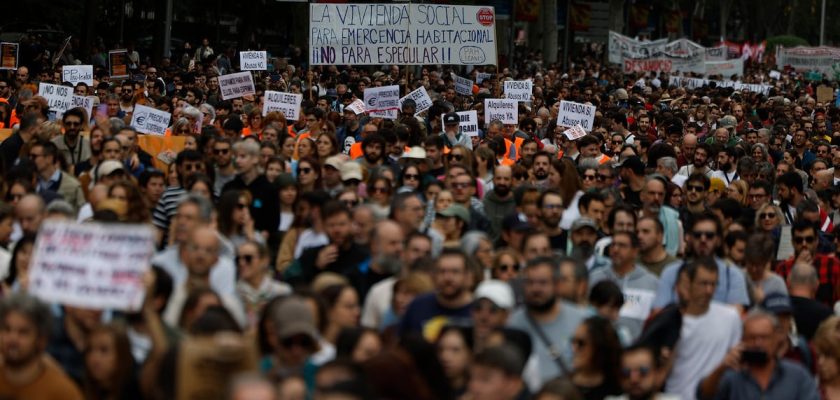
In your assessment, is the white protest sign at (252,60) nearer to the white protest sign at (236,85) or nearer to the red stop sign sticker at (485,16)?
the red stop sign sticker at (485,16)

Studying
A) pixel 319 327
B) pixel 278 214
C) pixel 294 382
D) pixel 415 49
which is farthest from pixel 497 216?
pixel 415 49

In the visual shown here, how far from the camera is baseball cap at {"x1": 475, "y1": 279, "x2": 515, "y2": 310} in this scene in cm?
896

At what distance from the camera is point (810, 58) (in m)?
54.4

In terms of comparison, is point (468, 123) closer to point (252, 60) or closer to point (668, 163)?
point (668, 163)


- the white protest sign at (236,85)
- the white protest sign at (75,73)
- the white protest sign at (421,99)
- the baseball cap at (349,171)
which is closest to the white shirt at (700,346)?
the baseball cap at (349,171)

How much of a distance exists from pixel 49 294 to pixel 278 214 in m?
4.70

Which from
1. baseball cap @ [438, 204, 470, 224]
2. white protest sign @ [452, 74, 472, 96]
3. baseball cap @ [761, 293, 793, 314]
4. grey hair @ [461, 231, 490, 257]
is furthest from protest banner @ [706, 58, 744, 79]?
baseball cap @ [761, 293, 793, 314]

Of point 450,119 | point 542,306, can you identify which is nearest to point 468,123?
point 450,119

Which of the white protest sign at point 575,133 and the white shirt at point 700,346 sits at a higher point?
the white protest sign at point 575,133

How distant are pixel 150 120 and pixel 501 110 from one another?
4.69 m

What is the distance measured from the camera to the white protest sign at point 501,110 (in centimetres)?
2100

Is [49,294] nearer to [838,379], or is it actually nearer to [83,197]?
[838,379]

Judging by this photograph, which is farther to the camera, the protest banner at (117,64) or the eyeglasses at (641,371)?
the protest banner at (117,64)

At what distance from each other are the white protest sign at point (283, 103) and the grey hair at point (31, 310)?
11.8 m
